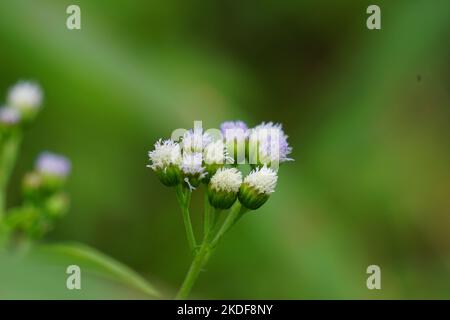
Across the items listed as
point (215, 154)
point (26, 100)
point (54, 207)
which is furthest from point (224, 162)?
point (26, 100)

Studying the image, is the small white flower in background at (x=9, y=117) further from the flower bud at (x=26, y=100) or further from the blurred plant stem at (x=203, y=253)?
the blurred plant stem at (x=203, y=253)

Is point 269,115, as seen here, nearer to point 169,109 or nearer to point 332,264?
point 169,109

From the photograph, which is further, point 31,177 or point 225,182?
point 31,177

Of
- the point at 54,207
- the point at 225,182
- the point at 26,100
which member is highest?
the point at 26,100

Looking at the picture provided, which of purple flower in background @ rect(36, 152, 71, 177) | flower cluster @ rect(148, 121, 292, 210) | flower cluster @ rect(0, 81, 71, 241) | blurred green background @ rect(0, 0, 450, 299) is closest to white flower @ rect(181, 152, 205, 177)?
flower cluster @ rect(148, 121, 292, 210)

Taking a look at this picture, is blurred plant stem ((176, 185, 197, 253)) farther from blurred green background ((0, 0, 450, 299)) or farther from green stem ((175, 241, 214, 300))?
blurred green background ((0, 0, 450, 299))

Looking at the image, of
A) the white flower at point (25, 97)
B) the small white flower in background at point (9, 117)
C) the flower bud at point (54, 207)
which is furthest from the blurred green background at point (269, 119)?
the small white flower in background at point (9, 117)

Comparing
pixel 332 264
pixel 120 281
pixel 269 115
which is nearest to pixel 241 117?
pixel 269 115

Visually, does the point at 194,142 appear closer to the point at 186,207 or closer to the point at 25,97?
the point at 186,207
